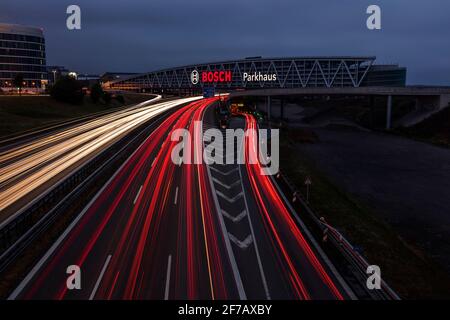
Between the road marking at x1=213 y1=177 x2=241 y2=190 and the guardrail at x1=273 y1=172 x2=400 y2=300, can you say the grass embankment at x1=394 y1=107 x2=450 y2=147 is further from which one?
the guardrail at x1=273 y1=172 x2=400 y2=300

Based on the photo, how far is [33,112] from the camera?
69.8m

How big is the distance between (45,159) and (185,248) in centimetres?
2562

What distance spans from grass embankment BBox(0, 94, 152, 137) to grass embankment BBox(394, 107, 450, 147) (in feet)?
231

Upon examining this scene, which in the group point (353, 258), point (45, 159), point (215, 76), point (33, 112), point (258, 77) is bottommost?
point (353, 258)

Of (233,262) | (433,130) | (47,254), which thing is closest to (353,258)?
(233,262)

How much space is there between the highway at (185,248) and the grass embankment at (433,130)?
5367 centimetres

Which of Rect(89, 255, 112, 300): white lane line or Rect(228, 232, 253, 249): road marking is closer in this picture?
Rect(89, 255, 112, 300): white lane line

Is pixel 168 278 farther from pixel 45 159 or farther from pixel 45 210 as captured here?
pixel 45 159

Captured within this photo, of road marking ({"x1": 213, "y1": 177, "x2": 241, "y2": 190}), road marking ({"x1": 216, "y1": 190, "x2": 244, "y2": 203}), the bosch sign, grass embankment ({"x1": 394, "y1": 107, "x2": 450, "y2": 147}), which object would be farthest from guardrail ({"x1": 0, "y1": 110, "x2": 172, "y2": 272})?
the bosch sign

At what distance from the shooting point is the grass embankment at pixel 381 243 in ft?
62.4

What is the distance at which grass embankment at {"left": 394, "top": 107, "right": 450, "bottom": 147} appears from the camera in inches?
2857

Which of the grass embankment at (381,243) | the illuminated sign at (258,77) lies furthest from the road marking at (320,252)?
the illuminated sign at (258,77)
